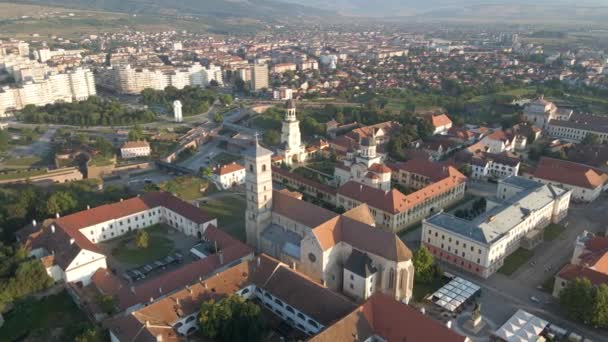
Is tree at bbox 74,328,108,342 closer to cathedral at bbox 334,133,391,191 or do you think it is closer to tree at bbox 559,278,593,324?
tree at bbox 559,278,593,324

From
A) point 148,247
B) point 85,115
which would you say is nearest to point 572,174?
point 148,247

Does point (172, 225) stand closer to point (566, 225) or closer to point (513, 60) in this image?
point (566, 225)

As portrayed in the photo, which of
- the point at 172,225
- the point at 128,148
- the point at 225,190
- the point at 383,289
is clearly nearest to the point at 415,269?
the point at 383,289

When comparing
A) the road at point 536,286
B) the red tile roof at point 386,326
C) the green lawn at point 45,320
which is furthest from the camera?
the road at point 536,286

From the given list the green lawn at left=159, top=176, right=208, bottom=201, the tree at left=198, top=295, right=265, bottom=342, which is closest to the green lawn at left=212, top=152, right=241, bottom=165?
the green lawn at left=159, top=176, right=208, bottom=201

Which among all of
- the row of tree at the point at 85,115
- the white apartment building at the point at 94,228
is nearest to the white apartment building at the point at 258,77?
the row of tree at the point at 85,115

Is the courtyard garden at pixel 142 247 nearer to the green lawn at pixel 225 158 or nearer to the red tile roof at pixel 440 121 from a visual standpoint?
the green lawn at pixel 225 158
